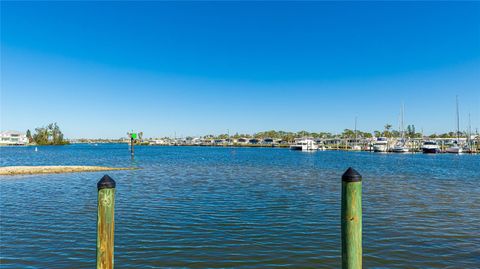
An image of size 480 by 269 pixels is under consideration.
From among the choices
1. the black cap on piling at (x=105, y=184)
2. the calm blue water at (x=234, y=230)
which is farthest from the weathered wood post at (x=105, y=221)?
the calm blue water at (x=234, y=230)

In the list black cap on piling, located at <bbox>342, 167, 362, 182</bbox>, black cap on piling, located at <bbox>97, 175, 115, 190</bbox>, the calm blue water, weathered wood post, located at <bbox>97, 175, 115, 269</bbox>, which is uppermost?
black cap on piling, located at <bbox>342, 167, 362, 182</bbox>

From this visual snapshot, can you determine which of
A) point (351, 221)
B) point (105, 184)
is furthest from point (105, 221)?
point (351, 221)

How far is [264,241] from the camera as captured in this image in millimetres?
11680

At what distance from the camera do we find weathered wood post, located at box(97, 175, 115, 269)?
5973 millimetres

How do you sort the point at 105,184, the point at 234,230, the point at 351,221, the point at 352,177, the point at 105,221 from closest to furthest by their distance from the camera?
the point at 352,177 < the point at 351,221 < the point at 105,184 < the point at 105,221 < the point at 234,230

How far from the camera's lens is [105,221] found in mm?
6047

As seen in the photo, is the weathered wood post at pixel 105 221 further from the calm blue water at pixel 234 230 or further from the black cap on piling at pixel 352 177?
the black cap on piling at pixel 352 177

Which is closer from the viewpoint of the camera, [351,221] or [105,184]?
[351,221]

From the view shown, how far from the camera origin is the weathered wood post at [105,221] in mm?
5973

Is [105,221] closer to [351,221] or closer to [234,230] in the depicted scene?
[351,221]

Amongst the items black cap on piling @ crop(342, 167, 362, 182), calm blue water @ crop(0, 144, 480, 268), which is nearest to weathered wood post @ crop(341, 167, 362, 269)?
black cap on piling @ crop(342, 167, 362, 182)

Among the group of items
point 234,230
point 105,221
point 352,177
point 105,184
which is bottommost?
point 234,230

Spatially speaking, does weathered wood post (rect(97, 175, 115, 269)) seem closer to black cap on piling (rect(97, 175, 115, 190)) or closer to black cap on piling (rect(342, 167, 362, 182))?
black cap on piling (rect(97, 175, 115, 190))

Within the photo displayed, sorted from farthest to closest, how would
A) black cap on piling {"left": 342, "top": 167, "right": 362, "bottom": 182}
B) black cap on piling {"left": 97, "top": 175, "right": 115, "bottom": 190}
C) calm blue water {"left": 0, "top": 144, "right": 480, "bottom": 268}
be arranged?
calm blue water {"left": 0, "top": 144, "right": 480, "bottom": 268} → black cap on piling {"left": 97, "top": 175, "right": 115, "bottom": 190} → black cap on piling {"left": 342, "top": 167, "right": 362, "bottom": 182}
